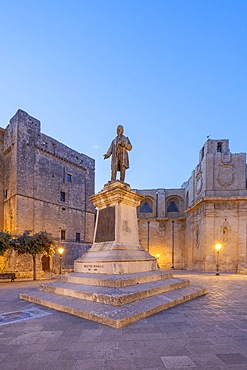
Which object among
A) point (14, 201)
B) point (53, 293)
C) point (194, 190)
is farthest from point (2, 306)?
point (194, 190)

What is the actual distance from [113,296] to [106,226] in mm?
3449

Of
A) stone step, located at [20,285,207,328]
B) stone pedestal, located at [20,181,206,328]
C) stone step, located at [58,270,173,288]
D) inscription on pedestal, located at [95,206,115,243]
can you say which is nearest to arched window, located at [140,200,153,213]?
stone pedestal, located at [20,181,206,328]

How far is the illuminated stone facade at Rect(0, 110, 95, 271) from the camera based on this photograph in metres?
25.5

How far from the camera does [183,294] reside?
24.7ft

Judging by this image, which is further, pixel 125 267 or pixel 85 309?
pixel 125 267

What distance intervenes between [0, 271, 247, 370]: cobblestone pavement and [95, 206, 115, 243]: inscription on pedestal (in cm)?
329

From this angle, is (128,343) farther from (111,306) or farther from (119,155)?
(119,155)

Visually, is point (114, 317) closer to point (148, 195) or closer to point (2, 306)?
point (2, 306)

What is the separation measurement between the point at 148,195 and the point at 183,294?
3057cm

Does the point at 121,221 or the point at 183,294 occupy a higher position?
the point at 121,221

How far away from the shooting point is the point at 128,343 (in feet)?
12.8

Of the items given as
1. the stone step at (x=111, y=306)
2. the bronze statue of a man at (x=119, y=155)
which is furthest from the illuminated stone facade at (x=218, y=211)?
the stone step at (x=111, y=306)

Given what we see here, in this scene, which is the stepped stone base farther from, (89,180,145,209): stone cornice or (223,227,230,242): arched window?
(223,227,230,242): arched window

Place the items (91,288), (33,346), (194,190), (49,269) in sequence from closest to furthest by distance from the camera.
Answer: (33,346) → (91,288) → (49,269) → (194,190)
